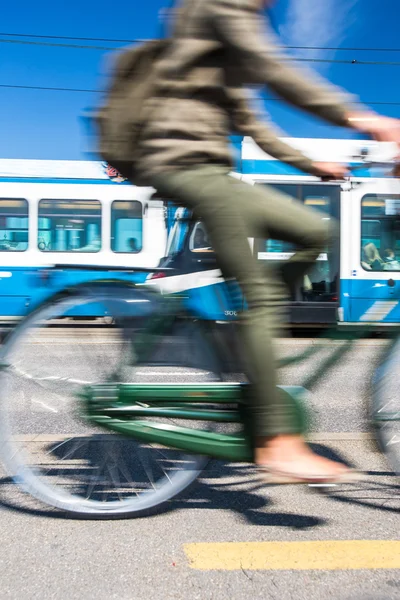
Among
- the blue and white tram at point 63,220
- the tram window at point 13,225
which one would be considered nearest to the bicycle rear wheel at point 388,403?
the blue and white tram at point 63,220

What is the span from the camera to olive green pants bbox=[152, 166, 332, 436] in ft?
6.63

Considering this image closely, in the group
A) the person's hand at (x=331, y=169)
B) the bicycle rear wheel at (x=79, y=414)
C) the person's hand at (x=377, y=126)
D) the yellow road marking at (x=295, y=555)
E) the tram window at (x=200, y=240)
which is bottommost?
the yellow road marking at (x=295, y=555)

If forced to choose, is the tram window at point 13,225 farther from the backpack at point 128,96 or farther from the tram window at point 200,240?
the backpack at point 128,96

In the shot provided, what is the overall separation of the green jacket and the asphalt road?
2.31 feet

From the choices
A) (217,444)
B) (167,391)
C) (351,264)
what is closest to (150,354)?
(167,391)

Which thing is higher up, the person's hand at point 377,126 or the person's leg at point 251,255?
the person's hand at point 377,126

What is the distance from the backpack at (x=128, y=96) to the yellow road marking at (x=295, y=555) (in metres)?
1.34

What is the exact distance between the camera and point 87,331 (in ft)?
7.54

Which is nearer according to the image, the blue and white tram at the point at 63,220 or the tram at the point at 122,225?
the tram at the point at 122,225

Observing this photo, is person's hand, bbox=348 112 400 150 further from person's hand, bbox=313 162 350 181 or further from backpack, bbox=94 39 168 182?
backpack, bbox=94 39 168 182

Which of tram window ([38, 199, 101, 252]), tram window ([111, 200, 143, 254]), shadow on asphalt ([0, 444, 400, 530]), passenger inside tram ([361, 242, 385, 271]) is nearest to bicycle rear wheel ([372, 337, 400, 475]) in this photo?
shadow on asphalt ([0, 444, 400, 530])

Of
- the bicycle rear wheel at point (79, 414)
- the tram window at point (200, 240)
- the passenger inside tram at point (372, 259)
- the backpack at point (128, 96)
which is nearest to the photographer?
the backpack at point (128, 96)

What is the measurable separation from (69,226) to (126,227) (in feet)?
3.40

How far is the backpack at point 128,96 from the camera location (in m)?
2.00
